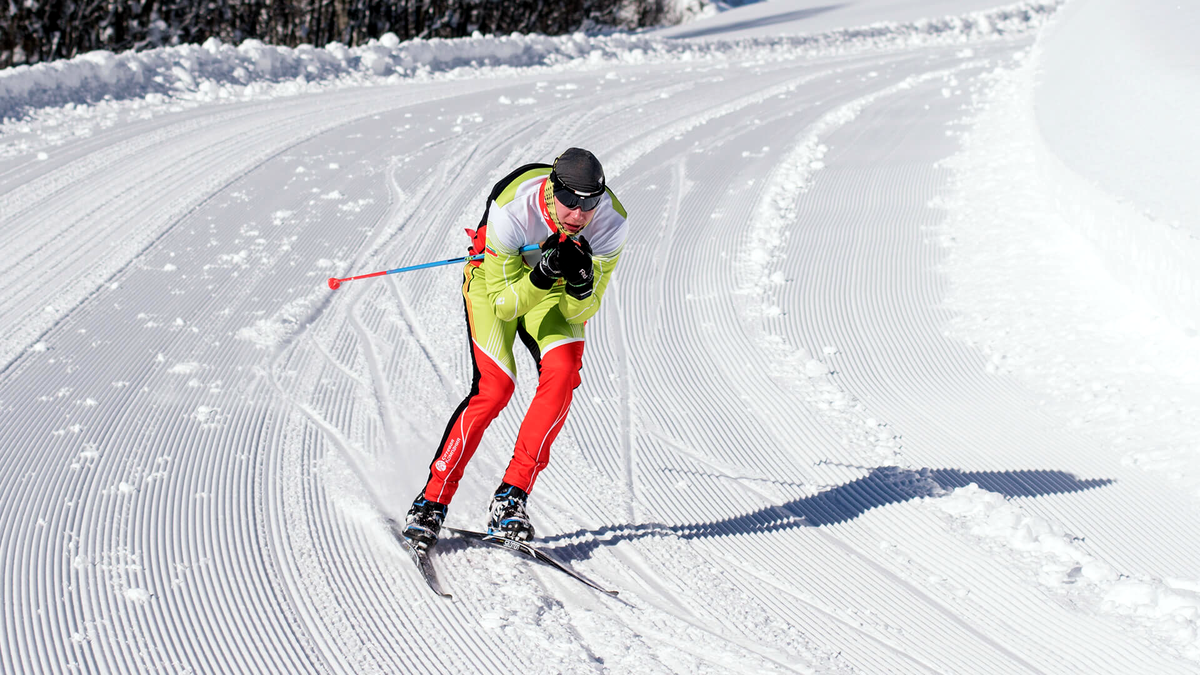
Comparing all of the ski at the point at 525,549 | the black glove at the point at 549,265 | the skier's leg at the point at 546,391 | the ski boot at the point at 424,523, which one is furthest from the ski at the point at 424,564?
the black glove at the point at 549,265

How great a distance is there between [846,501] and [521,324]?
172cm

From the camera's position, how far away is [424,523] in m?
3.78

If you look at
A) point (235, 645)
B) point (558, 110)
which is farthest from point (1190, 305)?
point (558, 110)

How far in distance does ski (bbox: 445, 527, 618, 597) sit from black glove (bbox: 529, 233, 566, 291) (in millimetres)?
994

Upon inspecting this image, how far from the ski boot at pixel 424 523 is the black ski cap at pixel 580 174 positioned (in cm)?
Result: 135

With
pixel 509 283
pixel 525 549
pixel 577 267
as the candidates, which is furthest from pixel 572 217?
pixel 525 549

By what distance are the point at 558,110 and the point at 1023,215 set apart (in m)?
5.90

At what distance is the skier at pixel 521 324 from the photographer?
361 centimetres

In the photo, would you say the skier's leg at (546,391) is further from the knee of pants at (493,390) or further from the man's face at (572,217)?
the man's face at (572,217)

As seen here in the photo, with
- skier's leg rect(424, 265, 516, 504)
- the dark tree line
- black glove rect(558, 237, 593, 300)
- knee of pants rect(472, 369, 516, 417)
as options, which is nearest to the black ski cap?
black glove rect(558, 237, 593, 300)

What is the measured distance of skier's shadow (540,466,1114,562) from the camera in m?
4.05

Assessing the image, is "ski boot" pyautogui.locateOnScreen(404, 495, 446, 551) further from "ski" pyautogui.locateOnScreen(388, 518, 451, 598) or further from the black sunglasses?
the black sunglasses

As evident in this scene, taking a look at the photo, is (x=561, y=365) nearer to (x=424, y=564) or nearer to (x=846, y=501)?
(x=424, y=564)

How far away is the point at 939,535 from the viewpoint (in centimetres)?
416
